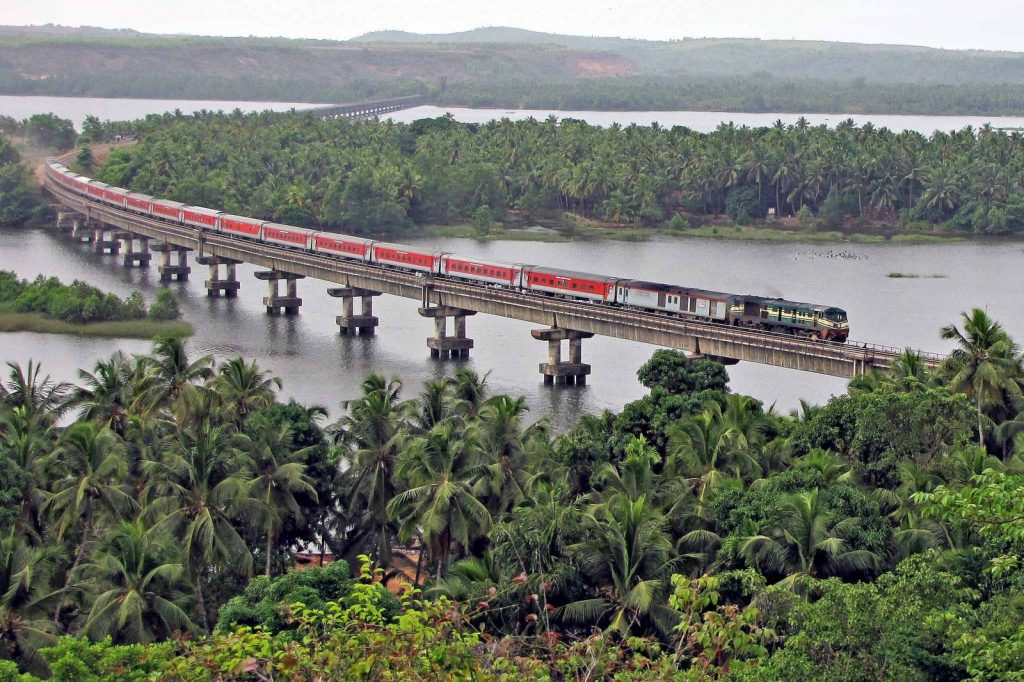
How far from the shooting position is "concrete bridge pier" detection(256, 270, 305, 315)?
107562mm

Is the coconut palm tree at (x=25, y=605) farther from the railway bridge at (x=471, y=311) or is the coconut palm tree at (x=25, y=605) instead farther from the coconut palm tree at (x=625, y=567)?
the railway bridge at (x=471, y=311)

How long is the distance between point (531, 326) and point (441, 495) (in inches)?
2332

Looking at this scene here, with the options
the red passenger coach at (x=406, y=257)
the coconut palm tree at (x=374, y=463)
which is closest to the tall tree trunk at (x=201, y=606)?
the coconut palm tree at (x=374, y=463)

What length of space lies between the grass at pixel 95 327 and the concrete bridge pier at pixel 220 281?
57.1ft

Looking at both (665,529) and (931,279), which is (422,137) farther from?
(665,529)

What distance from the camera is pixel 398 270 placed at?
9925cm

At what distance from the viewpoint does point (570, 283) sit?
8656cm

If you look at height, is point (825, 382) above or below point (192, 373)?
below

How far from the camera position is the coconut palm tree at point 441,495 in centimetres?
4322

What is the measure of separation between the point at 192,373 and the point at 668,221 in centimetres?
11147

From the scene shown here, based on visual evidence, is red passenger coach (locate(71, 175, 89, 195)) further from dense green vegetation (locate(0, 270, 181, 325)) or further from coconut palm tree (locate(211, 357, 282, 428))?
coconut palm tree (locate(211, 357, 282, 428))

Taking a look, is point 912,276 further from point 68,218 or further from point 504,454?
point 504,454

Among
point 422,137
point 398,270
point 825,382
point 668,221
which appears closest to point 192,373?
point 825,382

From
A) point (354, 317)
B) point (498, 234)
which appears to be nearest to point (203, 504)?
point (354, 317)
